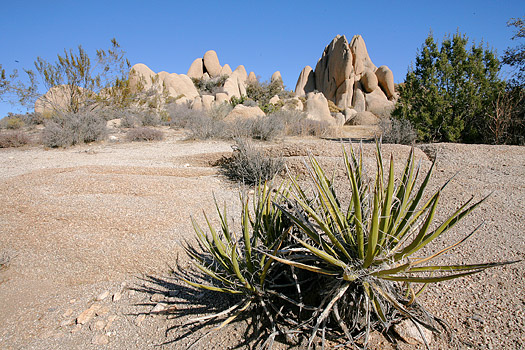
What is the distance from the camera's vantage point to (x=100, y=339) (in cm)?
200

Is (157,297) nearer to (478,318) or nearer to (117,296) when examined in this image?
(117,296)

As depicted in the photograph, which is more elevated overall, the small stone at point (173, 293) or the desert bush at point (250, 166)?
the desert bush at point (250, 166)

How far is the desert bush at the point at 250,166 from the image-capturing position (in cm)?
508

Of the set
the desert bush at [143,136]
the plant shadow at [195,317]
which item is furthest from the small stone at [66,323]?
the desert bush at [143,136]

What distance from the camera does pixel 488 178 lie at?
4211 millimetres

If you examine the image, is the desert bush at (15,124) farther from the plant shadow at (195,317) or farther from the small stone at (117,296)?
the plant shadow at (195,317)

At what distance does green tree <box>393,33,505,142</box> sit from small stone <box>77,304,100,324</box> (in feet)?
30.2

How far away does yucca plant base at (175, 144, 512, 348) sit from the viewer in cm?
137

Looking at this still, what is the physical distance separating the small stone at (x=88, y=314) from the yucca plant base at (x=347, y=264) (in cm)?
98

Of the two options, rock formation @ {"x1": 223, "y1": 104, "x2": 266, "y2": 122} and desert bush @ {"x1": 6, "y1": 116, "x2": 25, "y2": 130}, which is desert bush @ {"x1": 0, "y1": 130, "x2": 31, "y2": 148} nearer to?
rock formation @ {"x1": 223, "y1": 104, "x2": 266, "y2": 122}

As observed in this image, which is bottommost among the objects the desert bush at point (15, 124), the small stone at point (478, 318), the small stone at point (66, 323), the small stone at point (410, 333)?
the small stone at point (66, 323)

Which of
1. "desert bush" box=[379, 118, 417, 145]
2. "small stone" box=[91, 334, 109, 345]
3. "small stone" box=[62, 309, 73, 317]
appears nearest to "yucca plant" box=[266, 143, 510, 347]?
"small stone" box=[91, 334, 109, 345]

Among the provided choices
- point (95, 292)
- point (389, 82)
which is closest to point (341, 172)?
point (95, 292)

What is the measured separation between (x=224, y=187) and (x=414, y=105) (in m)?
7.57
